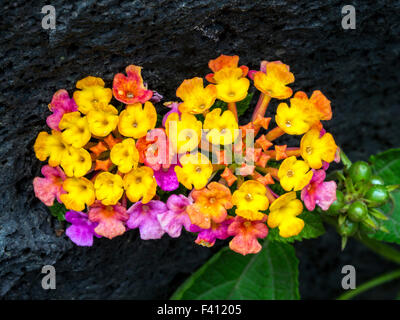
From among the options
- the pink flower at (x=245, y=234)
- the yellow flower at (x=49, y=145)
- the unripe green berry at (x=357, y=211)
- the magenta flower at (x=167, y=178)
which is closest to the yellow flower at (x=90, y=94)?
the yellow flower at (x=49, y=145)

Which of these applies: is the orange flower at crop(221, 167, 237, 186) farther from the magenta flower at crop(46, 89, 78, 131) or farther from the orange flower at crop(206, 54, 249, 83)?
the magenta flower at crop(46, 89, 78, 131)

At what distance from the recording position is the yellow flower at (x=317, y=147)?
1.23 metres

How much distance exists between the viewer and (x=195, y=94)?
49.5 inches

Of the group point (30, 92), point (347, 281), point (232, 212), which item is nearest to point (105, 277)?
point (232, 212)

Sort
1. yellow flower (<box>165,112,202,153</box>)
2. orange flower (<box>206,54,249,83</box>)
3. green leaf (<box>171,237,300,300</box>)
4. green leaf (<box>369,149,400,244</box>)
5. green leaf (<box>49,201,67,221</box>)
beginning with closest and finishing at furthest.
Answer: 1. yellow flower (<box>165,112,202,153</box>)
2. orange flower (<box>206,54,249,83</box>)
3. green leaf (<box>49,201,67,221</box>)
4. green leaf (<box>369,149,400,244</box>)
5. green leaf (<box>171,237,300,300</box>)

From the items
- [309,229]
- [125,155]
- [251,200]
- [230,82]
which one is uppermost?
[230,82]

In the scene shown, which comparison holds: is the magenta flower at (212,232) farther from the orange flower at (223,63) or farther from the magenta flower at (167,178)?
the orange flower at (223,63)

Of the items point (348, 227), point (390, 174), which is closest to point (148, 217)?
point (348, 227)

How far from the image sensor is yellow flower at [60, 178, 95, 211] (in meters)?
1.24

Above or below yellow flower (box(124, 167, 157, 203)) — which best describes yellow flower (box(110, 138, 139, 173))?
above

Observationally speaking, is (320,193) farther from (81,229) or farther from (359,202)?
(81,229)

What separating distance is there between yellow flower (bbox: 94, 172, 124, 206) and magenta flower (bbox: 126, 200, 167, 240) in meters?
0.08

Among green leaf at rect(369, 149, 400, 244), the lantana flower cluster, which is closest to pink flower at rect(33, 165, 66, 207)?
the lantana flower cluster

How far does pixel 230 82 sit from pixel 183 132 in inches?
7.3
